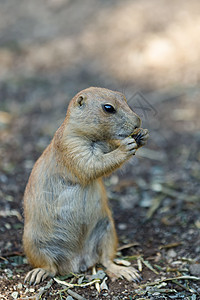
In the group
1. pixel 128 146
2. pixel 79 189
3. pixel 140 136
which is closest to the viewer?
pixel 128 146

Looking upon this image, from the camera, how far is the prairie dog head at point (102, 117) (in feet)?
Result: 10.2

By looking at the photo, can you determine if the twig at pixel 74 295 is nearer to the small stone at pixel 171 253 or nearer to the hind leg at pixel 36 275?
the hind leg at pixel 36 275

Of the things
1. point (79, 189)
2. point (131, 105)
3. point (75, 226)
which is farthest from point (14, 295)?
point (131, 105)

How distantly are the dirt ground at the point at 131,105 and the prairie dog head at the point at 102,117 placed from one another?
13.3 inches

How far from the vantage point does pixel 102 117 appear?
3098mm

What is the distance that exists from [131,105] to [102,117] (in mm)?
575

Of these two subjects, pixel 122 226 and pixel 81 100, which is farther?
pixel 122 226

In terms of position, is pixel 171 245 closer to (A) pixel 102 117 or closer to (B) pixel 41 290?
(B) pixel 41 290

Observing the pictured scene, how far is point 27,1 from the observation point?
10.6 meters

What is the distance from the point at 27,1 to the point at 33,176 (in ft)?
27.0

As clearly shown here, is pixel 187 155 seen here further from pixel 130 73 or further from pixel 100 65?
pixel 100 65

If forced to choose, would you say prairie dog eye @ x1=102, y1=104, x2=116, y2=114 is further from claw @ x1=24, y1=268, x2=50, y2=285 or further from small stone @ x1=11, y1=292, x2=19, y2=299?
small stone @ x1=11, y1=292, x2=19, y2=299

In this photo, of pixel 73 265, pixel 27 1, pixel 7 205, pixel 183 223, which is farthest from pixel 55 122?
pixel 27 1

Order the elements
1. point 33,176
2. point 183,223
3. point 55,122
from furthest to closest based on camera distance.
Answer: point 55,122 → point 183,223 → point 33,176
